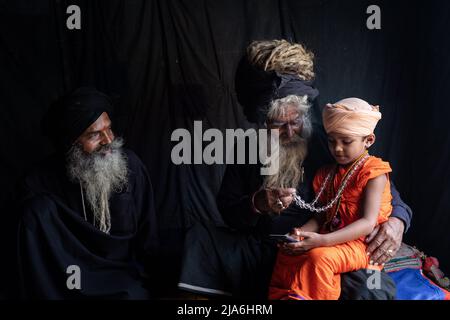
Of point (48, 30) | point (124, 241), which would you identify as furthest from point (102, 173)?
point (48, 30)

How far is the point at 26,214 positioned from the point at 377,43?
280 centimetres

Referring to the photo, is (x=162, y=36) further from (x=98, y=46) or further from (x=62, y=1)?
(x=62, y=1)

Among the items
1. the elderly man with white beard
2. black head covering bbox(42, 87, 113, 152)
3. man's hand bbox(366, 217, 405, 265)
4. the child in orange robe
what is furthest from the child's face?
black head covering bbox(42, 87, 113, 152)

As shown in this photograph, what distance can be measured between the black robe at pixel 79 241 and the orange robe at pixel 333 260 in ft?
2.97

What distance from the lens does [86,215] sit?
2.81 meters

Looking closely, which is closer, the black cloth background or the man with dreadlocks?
the man with dreadlocks

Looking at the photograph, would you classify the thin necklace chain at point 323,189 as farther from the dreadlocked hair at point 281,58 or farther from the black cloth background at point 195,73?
the black cloth background at point 195,73

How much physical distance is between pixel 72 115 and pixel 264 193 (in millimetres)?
1268

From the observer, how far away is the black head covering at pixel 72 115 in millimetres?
2643

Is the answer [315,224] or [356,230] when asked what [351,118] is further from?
[315,224]

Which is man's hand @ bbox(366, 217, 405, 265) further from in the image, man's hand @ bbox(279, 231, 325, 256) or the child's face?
the child's face

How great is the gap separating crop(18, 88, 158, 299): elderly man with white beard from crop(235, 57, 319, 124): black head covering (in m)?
0.87

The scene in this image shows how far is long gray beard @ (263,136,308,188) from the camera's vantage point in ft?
8.56

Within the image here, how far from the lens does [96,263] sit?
266 centimetres
